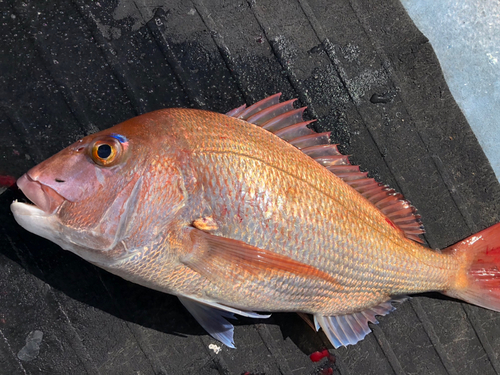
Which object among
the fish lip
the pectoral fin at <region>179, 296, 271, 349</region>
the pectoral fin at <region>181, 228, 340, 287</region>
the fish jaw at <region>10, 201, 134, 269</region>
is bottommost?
the pectoral fin at <region>179, 296, 271, 349</region>

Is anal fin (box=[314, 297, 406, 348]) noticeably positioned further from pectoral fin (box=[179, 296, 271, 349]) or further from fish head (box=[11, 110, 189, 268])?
fish head (box=[11, 110, 189, 268])

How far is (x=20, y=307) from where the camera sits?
1.95m

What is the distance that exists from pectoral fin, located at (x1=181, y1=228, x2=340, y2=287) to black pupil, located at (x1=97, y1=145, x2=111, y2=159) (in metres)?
0.44

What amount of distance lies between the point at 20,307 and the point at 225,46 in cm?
178

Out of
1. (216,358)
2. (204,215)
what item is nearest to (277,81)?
(204,215)

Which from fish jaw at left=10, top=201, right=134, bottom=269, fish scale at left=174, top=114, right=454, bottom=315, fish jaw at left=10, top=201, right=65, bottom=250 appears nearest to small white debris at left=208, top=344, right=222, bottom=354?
fish scale at left=174, top=114, right=454, bottom=315

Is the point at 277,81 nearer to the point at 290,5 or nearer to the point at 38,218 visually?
the point at 290,5

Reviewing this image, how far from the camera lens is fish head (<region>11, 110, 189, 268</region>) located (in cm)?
143

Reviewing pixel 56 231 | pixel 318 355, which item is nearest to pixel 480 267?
pixel 318 355

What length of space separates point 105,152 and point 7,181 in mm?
811

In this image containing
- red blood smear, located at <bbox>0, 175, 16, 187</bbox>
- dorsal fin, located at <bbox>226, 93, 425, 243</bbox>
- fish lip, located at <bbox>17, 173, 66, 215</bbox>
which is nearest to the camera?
fish lip, located at <bbox>17, 173, 66, 215</bbox>

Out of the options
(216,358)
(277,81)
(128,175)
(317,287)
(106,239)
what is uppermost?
(277,81)

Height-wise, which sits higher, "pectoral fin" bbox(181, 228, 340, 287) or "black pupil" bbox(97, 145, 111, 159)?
"black pupil" bbox(97, 145, 111, 159)

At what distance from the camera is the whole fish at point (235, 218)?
4.77ft
